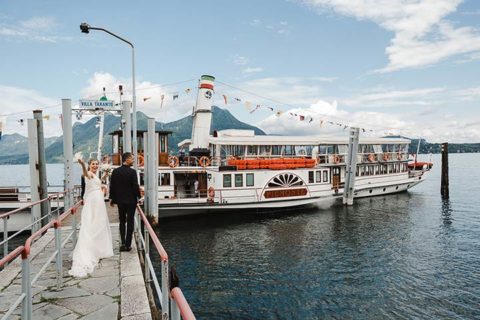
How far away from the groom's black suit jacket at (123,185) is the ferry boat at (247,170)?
15200mm

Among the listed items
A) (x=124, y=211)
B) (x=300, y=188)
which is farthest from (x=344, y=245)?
(x=124, y=211)

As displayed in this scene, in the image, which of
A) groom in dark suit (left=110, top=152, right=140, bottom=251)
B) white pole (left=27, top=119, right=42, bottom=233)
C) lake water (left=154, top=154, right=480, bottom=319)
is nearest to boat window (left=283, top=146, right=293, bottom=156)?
lake water (left=154, top=154, right=480, bottom=319)

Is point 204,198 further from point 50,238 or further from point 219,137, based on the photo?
point 50,238

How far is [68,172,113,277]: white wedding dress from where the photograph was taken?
6961 mm

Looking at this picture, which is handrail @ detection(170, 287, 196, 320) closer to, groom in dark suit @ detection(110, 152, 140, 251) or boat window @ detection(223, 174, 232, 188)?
groom in dark suit @ detection(110, 152, 140, 251)

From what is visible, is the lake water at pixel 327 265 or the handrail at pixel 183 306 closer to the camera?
the handrail at pixel 183 306

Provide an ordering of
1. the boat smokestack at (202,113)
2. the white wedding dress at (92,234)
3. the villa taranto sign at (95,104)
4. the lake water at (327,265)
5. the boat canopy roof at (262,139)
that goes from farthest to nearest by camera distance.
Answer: the boat smokestack at (202,113) < the boat canopy roof at (262,139) < the villa taranto sign at (95,104) < the lake water at (327,265) < the white wedding dress at (92,234)

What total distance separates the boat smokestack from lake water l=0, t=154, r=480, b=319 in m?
8.36

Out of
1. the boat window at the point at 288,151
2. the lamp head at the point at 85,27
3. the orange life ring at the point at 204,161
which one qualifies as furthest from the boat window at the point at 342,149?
the lamp head at the point at 85,27

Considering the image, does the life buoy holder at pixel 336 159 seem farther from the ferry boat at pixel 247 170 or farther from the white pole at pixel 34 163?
the white pole at pixel 34 163

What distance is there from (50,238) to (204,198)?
14919 mm

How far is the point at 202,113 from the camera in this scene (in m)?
31.2

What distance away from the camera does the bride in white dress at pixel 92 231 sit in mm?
6984

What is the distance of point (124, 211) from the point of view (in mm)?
8266
